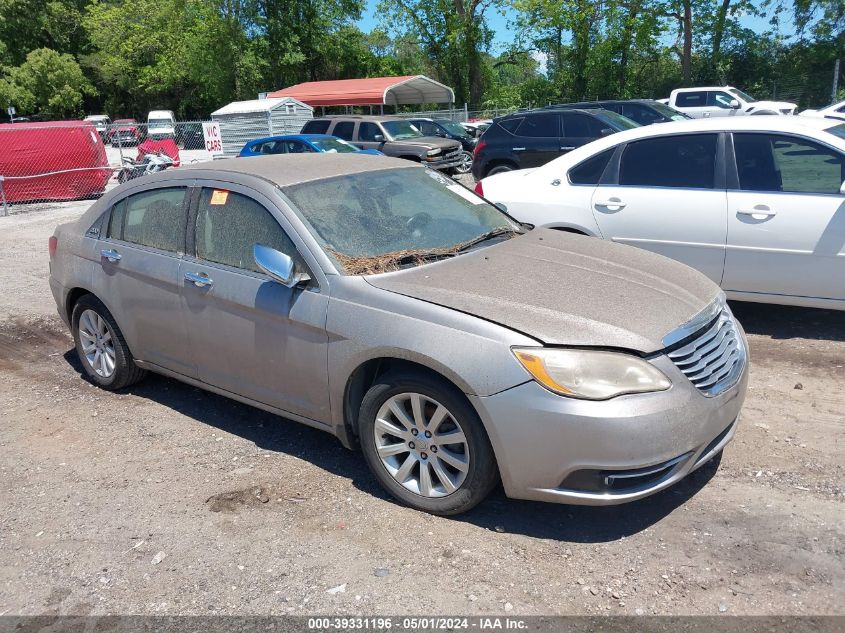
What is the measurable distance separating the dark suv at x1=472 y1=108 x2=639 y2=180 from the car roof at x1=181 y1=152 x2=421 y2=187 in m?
8.99

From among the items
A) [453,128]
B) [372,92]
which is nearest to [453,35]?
[372,92]

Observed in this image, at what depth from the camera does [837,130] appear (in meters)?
5.87

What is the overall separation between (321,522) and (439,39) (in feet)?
159

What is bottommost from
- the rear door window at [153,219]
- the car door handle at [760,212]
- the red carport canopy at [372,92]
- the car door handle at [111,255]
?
the car door handle at [111,255]

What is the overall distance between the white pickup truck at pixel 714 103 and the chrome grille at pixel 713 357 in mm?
22093

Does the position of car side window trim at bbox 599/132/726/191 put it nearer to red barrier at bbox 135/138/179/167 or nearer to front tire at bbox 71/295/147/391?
front tire at bbox 71/295/147/391

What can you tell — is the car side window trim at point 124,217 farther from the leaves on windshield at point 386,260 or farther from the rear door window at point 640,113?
the rear door window at point 640,113

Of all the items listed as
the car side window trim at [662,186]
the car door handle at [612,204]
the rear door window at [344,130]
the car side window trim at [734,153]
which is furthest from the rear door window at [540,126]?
the car side window trim at [734,153]

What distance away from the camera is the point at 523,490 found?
10.6 feet

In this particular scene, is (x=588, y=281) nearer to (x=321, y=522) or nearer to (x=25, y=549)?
(x=321, y=522)

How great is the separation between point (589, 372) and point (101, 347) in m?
3.64

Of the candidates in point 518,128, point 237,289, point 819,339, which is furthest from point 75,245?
point 518,128

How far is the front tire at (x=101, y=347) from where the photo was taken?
16.6ft

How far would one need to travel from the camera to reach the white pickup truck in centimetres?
2389
